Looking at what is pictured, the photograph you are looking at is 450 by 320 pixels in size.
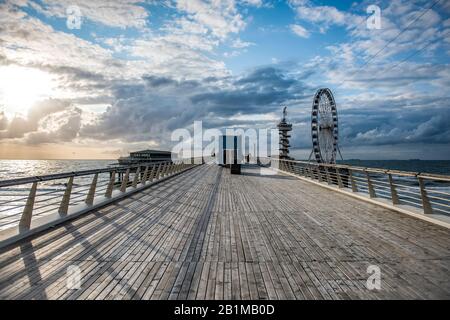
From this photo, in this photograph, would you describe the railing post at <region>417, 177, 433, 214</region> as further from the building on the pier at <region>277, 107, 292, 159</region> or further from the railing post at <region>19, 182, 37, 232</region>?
the building on the pier at <region>277, 107, 292, 159</region>

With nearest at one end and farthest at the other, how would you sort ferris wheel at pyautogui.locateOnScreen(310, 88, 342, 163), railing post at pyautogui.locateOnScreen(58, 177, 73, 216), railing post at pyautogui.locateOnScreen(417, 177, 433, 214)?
railing post at pyautogui.locateOnScreen(58, 177, 73, 216) → railing post at pyautogui.locateOnScreen(417, 177, 433, 214) → ferris wheel at pyautogui.locateOnScreen(310, 88, 342, 163)

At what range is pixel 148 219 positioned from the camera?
7.34m

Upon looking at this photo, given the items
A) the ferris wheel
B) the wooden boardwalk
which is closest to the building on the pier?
the ferris wheel

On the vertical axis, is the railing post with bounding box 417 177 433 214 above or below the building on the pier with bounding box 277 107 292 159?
below

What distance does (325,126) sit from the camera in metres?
38.8

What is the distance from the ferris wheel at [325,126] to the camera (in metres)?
37.8

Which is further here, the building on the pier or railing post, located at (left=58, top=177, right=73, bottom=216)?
the building on the pier

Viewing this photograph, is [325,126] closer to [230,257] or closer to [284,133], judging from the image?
[284,133]

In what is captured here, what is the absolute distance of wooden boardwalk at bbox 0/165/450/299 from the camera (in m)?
3.46

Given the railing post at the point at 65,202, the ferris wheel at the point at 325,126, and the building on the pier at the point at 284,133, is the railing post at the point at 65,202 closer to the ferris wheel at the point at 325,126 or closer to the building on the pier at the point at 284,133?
the ferris wheel at the point at 325,126

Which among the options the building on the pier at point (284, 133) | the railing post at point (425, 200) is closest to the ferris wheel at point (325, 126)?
the building on the pier at point (284, 133)

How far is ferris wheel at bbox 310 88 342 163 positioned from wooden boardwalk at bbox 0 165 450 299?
31.1 m

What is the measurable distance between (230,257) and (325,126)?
3699 cm
